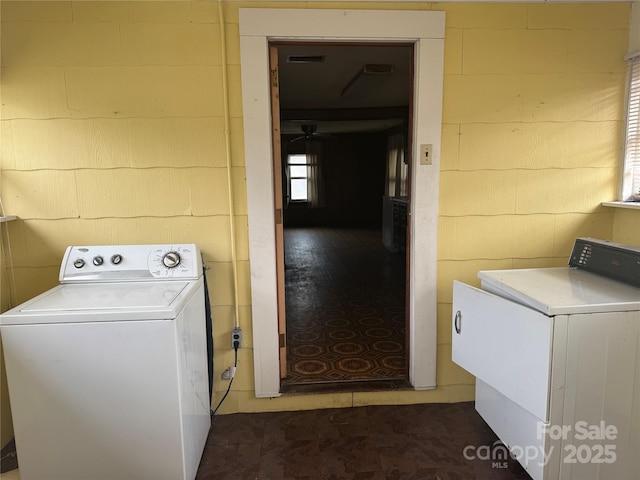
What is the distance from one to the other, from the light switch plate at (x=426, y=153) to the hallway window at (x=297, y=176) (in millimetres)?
8895

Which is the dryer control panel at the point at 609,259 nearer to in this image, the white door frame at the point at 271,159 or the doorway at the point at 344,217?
the white door frame at the point at 271,159

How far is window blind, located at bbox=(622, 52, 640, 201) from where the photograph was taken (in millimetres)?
2295

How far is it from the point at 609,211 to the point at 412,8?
161 centimetres

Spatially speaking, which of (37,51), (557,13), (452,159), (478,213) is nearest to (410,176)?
(452,159)

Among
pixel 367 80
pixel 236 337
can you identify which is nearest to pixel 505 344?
pixel 236 337

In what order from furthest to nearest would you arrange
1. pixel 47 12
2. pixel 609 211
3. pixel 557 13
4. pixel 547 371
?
pixel 609 211, pixel 557 13, pixel 47 12, pixel 547 371

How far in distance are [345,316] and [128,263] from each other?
2173mm

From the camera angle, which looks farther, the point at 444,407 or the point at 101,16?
the point at 444,407

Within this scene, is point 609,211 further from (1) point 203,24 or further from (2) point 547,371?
(1) point 203,24

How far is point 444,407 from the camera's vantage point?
246 centimetres

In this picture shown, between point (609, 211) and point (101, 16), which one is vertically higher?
point (101, 16)

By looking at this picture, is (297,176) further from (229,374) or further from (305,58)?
(229,374)

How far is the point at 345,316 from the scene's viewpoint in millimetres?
3822

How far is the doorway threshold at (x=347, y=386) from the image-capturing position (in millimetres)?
2459
